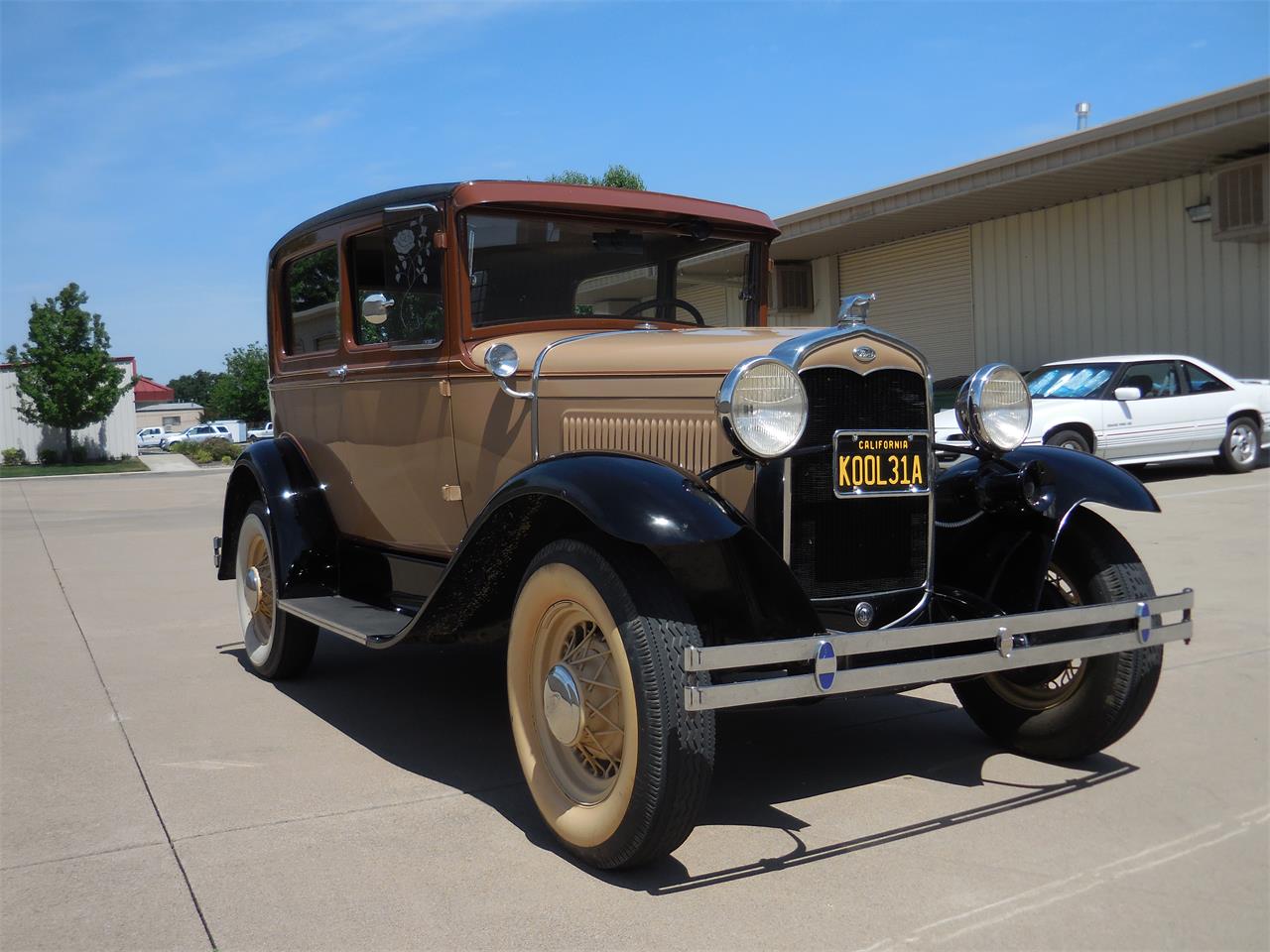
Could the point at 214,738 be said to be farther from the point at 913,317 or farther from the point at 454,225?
the point at 913,317

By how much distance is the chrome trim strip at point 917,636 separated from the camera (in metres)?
2.65

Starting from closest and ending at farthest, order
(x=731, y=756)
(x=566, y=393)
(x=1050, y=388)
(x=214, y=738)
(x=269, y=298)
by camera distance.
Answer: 1. (x=566, y=393)
2. (x=731, y=756)
3. (x=214, y=738)
4. (x=269, y=298)
5. (x=1050, y=388)

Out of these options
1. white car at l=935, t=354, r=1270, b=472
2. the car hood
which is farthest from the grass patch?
the car hood

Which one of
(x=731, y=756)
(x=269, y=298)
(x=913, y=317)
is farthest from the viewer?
(x=913, y=317)

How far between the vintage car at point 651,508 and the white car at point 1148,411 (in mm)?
7971

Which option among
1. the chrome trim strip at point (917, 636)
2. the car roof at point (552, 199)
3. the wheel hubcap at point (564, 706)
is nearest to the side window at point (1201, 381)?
the car roof at point (552, 199)

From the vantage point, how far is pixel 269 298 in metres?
5.59

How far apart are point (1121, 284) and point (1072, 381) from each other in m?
3.80

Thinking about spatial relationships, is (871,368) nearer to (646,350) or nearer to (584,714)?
(646,350)

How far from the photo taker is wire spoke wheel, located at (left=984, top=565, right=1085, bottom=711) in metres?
3.74

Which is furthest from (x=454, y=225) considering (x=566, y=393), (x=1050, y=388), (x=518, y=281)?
(x=1050, y=388)

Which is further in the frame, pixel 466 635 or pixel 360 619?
pixel 360 619

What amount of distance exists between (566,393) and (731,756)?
1406 mm

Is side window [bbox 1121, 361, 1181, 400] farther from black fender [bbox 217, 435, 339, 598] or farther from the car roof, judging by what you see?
black fender [bbox 217, 435, 339, 598]
